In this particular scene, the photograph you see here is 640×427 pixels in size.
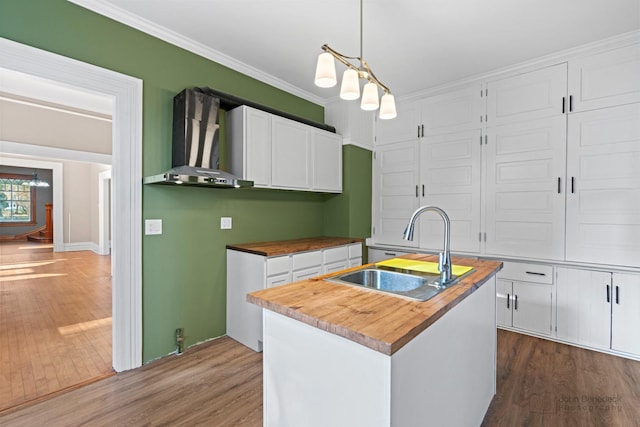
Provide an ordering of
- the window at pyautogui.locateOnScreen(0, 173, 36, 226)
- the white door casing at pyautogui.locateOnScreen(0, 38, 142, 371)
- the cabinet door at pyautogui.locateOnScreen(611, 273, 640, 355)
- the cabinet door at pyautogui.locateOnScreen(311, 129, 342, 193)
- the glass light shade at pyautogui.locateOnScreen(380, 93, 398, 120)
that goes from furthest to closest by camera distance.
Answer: the window at pyautogui.locateOnScreen(0, 173, 36, 226) → the cabinet door at pyautogui.locateOnScreen(311, 129, 342, 193) → the cabinet door at pyautogui.locateOnScreen(611, 273, 640, 355) → the white door casing at pyautogui.locateOnScreen(0, 38, 142, 371) → the glass light shade at pyautogui.locateOnScreen(380, 93, 398, 120)

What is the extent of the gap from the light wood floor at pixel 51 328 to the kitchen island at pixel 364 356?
6.17 feet

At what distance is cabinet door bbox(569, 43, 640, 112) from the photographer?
2.56 meters

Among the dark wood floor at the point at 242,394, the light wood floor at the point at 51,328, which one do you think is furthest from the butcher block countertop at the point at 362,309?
the light wood floor at the point at 51,328

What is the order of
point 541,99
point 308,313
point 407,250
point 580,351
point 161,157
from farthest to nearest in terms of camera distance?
point 407,250 < point 541,99 < point 580,351 < point 161,157 < point 308,313

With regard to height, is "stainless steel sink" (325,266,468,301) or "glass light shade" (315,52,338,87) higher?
"glass light shade" (315,52,338,87)

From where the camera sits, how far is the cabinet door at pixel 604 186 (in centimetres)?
256

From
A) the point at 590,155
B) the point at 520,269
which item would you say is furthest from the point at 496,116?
the point at 520,269

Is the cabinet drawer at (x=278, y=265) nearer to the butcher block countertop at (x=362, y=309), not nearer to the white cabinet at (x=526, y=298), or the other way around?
the butcher block countertop at (x=362, y=309)

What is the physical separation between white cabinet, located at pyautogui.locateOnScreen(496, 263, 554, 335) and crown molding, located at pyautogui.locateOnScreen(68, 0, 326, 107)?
3176 mm

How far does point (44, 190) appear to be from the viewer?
9.69 meters

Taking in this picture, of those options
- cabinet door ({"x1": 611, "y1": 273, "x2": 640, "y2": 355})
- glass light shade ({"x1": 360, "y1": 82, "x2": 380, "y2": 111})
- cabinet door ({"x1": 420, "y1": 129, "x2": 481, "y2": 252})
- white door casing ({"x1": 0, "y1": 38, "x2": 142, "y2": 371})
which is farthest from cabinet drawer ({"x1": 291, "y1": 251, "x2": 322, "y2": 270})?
cabinet door ({"x1": 611, "y1": 273, "x2": 640, "y2": 355})

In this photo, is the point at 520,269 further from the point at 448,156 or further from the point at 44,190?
the point at 44,190

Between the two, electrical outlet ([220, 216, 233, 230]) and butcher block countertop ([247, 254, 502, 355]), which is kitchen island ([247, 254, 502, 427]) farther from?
electrical outlet ([220, 216, 233, 230])

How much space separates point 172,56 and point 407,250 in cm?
324
